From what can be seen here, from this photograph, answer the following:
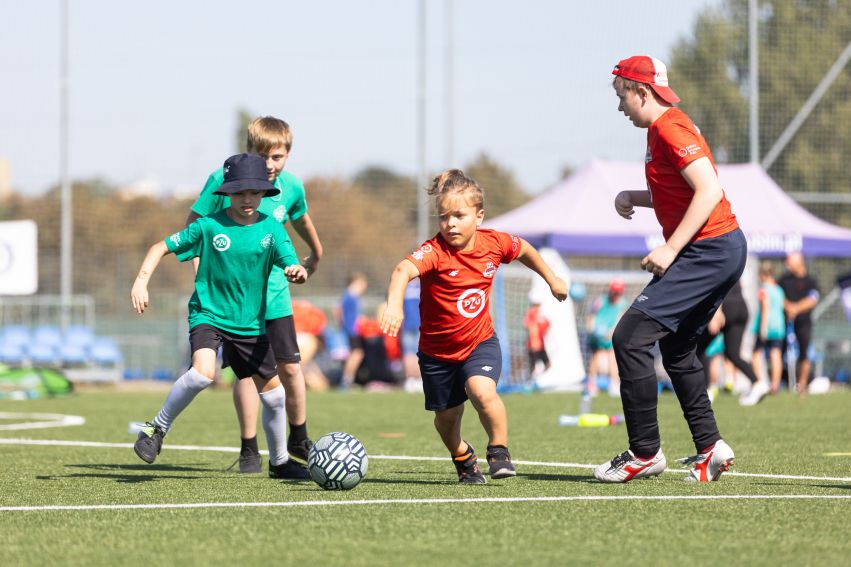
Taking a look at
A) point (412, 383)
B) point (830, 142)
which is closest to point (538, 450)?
point (412, 383)

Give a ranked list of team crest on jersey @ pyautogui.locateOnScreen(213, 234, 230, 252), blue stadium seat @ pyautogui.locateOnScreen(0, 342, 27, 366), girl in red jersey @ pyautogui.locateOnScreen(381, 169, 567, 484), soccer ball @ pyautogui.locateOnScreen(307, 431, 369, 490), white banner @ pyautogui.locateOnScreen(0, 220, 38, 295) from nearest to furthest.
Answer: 1. soccer ball @ pyautogui.locateOnScreen(307, 431, 369, 490)
2. girl in red jersey @ pyautogui.locateOnScreen(381, 169, 567, 484)
3. team crest on jersey @ pyautogui.locateOnScreen(213, 234, 230, 252)
4. white banner @ pyautogui.locateOnScreen(0, 220, 38, 295)
5. blue stadium seat @ pyautogui.locateOnScreen(0, 342, 27, 366)

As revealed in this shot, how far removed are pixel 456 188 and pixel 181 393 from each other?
5.76 feet

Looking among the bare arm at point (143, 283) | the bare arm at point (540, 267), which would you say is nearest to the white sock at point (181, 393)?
the bare arm at point (143, 283)

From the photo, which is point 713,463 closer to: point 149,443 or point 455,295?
point 455,295

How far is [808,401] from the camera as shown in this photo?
1683cm

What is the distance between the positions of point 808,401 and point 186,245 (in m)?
11.4

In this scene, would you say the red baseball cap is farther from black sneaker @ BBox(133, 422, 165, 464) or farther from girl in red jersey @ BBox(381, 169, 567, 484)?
black sneaker @ BBox(133, 422, 165, 464)

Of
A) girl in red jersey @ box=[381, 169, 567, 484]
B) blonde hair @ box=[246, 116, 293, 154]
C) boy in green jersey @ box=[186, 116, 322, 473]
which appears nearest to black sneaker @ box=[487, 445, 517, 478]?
girl in red jersey @ box=[381, 169, 567, 484]

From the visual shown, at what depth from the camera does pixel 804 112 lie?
1019 inches

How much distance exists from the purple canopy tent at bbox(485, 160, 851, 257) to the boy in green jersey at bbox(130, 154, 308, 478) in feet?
44.7

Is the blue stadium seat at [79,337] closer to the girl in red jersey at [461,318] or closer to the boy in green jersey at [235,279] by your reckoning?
the boy in green jersey at [235,279]

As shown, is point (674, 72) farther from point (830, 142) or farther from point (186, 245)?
point (186, 245)

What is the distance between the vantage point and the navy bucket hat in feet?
23.2

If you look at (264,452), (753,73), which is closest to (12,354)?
(753,73)
